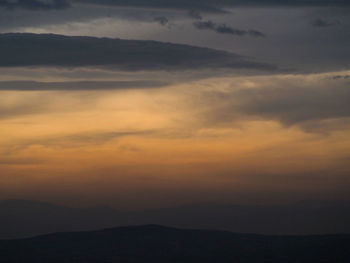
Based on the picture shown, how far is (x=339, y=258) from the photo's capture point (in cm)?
19225

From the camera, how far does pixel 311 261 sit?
19775 cm

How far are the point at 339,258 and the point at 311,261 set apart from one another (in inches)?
378
